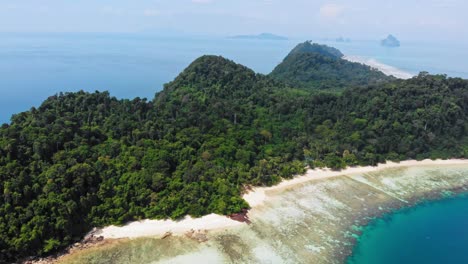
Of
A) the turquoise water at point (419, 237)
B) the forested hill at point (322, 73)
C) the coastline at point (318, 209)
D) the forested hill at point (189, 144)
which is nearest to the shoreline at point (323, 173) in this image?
the coastline at point (318, 209)

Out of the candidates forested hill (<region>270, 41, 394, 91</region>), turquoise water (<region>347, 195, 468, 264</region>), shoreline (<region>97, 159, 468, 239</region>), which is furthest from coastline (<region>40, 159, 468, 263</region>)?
forested hill (<region>270, 41, 394, 91</region>)

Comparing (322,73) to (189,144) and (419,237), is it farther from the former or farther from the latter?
(419,237)

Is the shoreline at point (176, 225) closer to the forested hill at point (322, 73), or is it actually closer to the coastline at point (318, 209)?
the coastline at point (318, 209)

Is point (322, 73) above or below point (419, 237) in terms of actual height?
above

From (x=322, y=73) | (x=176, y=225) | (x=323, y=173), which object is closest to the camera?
(x=176, y=225)

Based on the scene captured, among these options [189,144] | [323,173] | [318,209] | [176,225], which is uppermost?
[189,144]

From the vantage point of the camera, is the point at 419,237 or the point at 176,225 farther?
the point at 419,237

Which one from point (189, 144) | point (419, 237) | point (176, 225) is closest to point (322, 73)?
point (189, 144)
